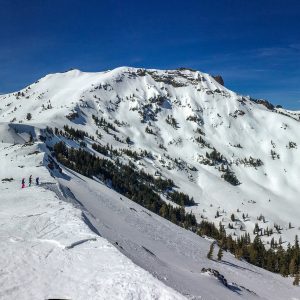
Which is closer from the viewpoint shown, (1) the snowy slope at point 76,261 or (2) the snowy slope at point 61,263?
(2) the snowy slope at point 61,263

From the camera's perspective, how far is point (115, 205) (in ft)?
234

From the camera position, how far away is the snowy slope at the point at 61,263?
20578 mm

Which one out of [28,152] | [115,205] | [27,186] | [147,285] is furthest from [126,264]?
[28,152]

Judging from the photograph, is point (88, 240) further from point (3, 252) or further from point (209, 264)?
point (209, 264)

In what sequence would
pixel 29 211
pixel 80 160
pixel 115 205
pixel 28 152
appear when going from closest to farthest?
pixel 29 211
pixel 115 205
pixel 28 152
pixel 80 160

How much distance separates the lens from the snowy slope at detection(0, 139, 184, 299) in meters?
20.6

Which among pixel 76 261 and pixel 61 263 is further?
pixel 76 261

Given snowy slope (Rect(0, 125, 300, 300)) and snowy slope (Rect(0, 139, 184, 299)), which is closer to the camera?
snowy slope (Rect(0, 139, 184, 299))

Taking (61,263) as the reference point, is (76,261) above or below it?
above

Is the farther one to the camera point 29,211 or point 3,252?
point 29,211

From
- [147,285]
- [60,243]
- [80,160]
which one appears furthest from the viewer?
[80,160]

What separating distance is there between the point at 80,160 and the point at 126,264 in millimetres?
173136

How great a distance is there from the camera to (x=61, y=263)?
25016 mm

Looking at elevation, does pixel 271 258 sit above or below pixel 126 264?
below
